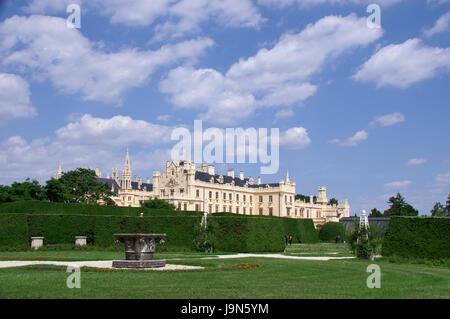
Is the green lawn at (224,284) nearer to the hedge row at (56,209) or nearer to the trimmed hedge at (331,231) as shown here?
the hedge row at (56,209)

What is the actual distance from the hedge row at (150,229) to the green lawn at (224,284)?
551 inches

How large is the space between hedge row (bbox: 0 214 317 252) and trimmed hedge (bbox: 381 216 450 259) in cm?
833

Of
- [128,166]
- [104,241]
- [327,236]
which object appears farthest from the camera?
[128,166]

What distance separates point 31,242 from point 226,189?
6709cm

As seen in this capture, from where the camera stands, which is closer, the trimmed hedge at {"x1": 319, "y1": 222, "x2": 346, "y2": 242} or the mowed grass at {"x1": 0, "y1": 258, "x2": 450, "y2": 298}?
the mowed grass at {"x1": 0, "y1": 258, "x2": 450, "y2": 298}

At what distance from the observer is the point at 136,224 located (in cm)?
3278

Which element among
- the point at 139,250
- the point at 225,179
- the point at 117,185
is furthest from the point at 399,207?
the point at 139,250

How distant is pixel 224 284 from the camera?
37.7 ft

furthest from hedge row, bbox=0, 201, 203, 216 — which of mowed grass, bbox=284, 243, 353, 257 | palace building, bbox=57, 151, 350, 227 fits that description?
palace building, bbox=57, 151, 350, 227

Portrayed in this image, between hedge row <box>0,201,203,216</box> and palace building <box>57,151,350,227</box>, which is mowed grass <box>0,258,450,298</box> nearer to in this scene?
hedge row <box>0,201,203,216</box>

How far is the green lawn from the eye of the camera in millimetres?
9648

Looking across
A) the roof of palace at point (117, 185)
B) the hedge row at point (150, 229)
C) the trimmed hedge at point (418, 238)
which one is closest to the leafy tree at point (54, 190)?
the hedge row at point (150, 229)
